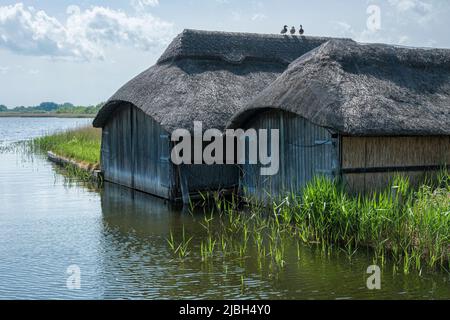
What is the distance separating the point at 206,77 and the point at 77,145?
1356 centimetres

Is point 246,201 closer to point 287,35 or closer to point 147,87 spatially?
point 147,87

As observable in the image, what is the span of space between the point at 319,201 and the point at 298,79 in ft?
12.0

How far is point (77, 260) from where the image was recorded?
948 centimetres

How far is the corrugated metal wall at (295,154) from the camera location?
463 inches

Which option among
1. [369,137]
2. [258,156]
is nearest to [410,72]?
[369,137]

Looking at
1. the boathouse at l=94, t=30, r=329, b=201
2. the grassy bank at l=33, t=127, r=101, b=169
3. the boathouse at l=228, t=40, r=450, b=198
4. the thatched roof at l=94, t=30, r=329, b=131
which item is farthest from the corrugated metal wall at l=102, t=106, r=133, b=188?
Result: the boathouse at l=228, t=40, r=450, b=198

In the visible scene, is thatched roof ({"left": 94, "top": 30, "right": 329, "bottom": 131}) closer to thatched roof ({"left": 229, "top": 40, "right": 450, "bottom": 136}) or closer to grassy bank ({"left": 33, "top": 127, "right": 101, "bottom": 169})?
thatched roof ({"left": 229, "top": 40, "right": 450, "bottom": 136})

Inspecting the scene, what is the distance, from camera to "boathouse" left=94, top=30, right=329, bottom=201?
1493cm

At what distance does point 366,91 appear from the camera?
1188cm

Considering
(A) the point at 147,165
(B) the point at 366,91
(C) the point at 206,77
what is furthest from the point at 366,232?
(A) the point at 147,165

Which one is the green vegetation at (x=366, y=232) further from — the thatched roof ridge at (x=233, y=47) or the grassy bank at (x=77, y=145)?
the grassy bank at (x=77, y=145)

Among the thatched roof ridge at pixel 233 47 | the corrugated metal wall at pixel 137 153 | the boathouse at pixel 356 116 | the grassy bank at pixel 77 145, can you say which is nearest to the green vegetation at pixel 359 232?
the boathouse at pixel 356 116

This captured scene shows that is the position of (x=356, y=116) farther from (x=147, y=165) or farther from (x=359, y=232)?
(x=147, y=165)

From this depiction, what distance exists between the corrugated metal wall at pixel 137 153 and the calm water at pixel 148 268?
79.7 inches
